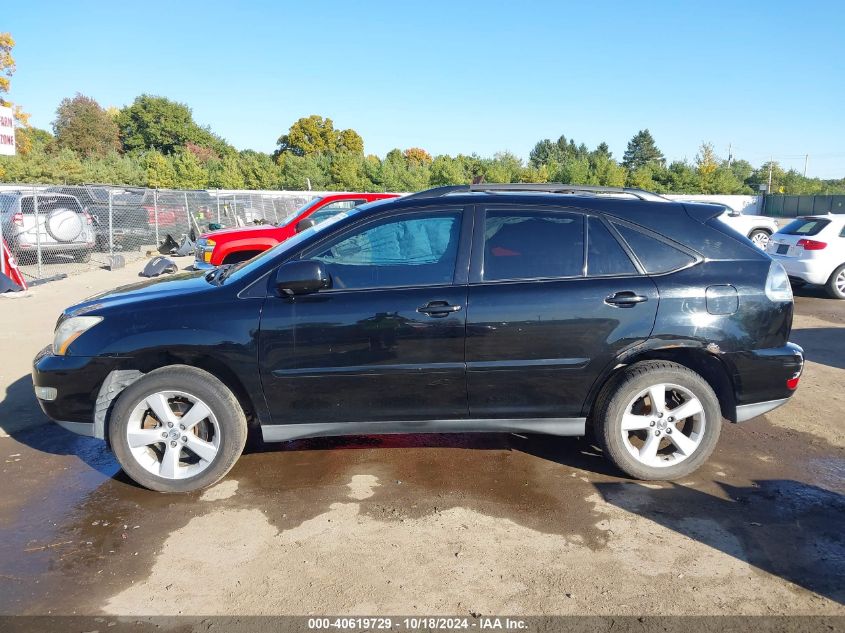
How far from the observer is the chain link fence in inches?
509

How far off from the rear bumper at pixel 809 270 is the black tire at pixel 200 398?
10213 mm

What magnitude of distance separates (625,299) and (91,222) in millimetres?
14274

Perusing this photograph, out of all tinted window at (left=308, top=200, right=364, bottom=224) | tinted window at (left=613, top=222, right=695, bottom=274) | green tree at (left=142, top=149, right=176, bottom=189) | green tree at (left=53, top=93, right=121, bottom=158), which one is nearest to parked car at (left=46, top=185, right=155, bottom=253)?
tinted window at (left=308, top=200, right=364, bottom=224)

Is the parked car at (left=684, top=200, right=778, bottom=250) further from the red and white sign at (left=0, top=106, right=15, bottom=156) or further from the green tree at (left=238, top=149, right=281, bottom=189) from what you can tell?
the green tree at (left=238, top=149, right=281, bottom=189)

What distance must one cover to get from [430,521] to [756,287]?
2434 millimetres

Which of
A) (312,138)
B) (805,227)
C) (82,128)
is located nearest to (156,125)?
(82,128)

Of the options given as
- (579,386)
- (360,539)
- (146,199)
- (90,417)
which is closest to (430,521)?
(360,539)

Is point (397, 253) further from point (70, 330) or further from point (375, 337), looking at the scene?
point (70, 330)

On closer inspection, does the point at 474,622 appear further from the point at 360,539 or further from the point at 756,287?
the point at 756,287

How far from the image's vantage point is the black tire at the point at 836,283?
1050cm

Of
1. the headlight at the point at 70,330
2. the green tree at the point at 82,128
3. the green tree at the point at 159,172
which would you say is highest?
the green tree at the point at 82,128

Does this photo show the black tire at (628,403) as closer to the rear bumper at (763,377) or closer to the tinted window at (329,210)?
the rear bumper at (763,377)

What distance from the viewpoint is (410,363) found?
359cm

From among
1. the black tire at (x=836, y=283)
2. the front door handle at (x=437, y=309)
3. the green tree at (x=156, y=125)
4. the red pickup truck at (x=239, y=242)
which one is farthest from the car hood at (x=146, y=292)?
the green tree at (x=156, y=125)
